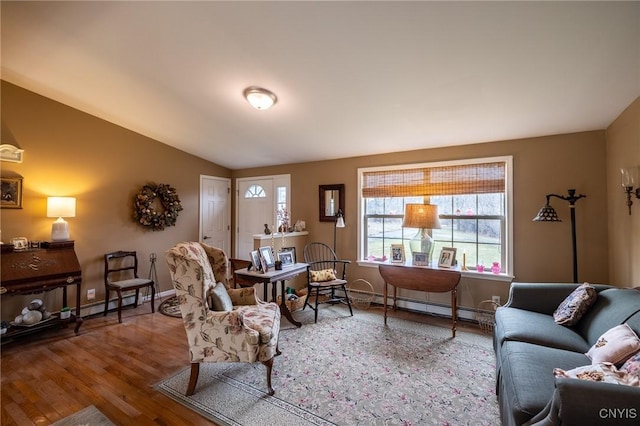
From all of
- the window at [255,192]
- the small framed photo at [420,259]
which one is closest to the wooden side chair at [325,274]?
the small framed photo at [420,259]

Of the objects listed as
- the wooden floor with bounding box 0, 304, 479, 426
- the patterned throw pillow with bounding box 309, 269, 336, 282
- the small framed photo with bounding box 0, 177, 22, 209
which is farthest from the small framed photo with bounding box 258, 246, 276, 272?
the small framed photo with bounding box 0, 177, 22, 209

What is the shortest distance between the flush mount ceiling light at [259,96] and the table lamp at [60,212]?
93.7 inches

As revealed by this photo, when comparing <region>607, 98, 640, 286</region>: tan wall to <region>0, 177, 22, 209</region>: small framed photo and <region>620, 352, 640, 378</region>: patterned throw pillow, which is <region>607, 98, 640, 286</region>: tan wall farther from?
<region>0, 177, 22, 209</region>: small framed photo

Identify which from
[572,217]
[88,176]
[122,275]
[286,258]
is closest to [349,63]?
[286,258]

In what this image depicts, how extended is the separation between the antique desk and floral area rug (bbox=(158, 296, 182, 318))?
2.84 feet

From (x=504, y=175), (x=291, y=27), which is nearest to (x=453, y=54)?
(x=291, y=27)

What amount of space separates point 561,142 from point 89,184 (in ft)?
18.0

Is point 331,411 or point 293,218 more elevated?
point 293,218

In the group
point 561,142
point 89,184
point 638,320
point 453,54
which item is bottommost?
point 638,320

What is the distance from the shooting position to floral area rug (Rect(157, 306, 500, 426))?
5.74 ft

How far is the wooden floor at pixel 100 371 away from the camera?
1.79 metres

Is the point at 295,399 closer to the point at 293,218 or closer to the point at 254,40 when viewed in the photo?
the point at 254,40

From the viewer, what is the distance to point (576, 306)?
202cm

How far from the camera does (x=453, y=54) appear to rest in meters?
1.96
